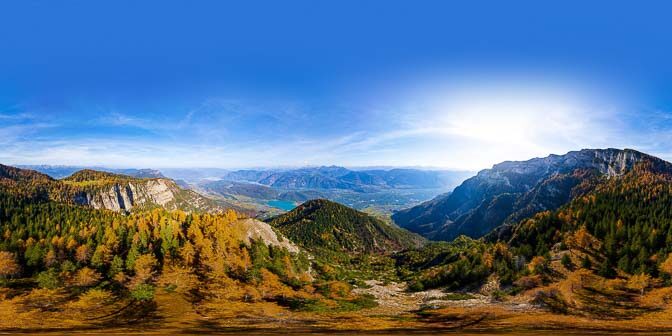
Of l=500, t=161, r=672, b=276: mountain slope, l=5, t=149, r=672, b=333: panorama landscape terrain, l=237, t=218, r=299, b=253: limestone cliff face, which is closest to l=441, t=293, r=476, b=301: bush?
l=5, t=149, r=672, b=333: panorama landscape terrain

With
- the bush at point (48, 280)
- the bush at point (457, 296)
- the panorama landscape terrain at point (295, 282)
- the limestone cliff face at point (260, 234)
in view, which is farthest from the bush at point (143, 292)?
the bush at point (457, 296)

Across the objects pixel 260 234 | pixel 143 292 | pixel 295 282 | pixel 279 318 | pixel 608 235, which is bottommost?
pixel 295 282

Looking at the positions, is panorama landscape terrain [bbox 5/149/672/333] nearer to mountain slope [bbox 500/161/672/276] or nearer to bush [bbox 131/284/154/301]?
bush [bbox 131/284/154/301]

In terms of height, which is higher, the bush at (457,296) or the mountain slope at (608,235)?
the mountain slope at (608,235)

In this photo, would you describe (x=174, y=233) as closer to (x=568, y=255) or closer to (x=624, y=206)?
(x=568, y=255)

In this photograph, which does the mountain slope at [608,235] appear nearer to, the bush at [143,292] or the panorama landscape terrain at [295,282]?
the panorama landscape terrain at [295,282]

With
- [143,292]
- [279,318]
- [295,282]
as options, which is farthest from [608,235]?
[143,292]

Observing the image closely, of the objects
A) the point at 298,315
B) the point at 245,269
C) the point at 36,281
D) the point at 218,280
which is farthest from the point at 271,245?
the point at 36,281

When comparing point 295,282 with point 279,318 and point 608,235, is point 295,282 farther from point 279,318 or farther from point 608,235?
point 608,235
